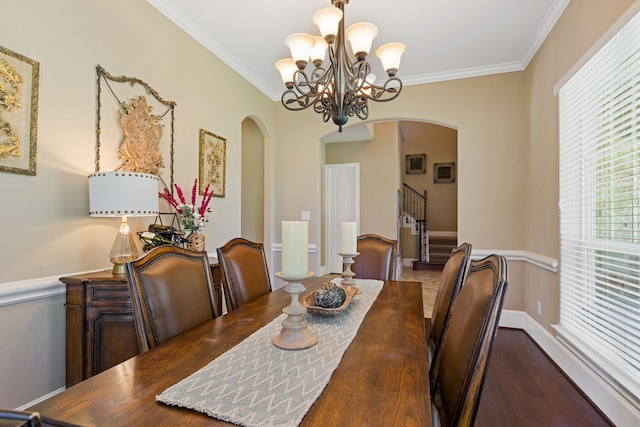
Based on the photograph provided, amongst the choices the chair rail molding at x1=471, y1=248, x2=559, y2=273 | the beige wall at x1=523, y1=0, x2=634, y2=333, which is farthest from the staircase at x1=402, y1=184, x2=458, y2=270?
the beige wall at x1=523, y1=0, x2=634, y2=333

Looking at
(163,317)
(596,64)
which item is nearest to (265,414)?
(163,317)

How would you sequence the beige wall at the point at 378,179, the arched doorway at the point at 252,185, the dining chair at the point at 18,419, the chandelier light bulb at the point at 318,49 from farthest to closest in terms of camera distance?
the beige wall at the point at 378,179 < the arched doorway at the point at 252,185 < the chandelier light bulb at the point at 318,49 < the dining chair at the point at 18,419

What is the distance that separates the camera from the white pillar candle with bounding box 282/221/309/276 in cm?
105

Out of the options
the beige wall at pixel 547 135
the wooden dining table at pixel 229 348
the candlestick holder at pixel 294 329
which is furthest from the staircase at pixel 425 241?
the candlestick holder at pixel 294 329

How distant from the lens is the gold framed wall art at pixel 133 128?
6.65 feet

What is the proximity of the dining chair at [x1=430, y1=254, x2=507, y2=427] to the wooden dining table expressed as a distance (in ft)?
0.25

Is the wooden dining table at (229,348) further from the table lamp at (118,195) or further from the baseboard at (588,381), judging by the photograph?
the baseboard at (588,381)

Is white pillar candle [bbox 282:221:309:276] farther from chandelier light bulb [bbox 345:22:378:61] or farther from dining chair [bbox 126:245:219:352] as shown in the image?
chandelier light bulb [bbox 345:22:378:61]

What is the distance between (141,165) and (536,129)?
345 centimetres

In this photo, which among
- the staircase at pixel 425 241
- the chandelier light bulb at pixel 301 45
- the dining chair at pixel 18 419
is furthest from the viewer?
the staircase at pixel 425 241

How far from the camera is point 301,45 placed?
200 centimetres

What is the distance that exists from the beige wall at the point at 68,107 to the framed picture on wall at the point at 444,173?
7386 millimetres

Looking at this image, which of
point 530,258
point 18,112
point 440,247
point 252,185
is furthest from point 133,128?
point 440,247

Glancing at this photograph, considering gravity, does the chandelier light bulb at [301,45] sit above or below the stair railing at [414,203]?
above
